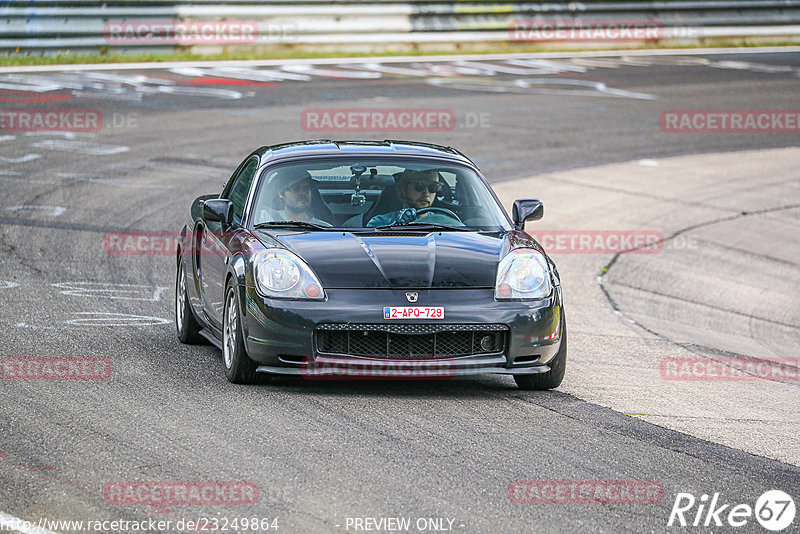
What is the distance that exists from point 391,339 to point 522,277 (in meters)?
0.89

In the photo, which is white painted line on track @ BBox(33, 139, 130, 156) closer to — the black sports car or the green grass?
the green grass

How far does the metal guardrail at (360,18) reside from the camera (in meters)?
25.4

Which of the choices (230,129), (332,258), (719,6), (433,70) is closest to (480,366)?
(332,258)

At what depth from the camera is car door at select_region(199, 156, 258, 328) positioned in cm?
865

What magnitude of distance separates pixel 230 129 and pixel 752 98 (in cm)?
1018

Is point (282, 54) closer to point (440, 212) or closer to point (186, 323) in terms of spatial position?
point (186, 323)

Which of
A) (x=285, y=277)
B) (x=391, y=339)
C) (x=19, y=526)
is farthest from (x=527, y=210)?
(x=19, y=526)

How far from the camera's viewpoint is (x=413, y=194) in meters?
8.88

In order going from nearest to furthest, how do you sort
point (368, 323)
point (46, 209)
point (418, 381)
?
point (368, 323), point (418, 381), point (46, 209)

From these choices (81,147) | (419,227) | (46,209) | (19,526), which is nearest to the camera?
(19,526)

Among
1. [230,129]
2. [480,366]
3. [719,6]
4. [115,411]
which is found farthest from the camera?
[719,6]

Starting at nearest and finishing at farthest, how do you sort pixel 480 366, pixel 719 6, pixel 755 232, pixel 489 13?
pixel 480 366, pixel 755 232, pixel 489 13, pixel 719 6

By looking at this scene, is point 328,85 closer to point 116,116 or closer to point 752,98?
point 116,116

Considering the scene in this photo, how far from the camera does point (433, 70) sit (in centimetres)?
2706
